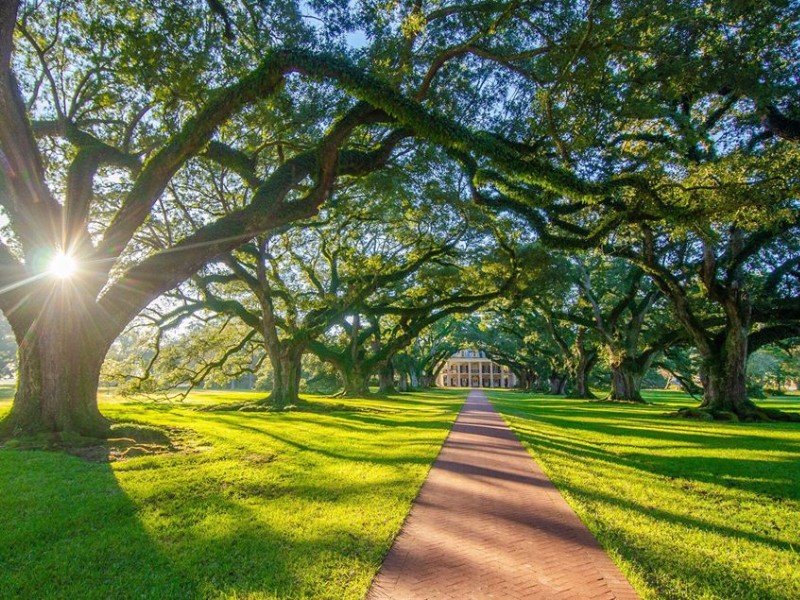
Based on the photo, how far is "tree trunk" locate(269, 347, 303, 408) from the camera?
736 inches

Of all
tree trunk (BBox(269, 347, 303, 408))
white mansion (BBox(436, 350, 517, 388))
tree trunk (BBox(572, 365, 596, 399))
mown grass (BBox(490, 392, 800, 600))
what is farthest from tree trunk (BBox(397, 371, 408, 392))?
white mansion (BBox(436, 350, 517, 388))

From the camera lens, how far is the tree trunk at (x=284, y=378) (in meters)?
18.7

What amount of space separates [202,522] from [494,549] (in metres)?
2.77

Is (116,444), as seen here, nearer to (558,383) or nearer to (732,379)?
(732,379)

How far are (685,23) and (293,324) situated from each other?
59.2 feet

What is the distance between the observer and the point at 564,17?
299 inches

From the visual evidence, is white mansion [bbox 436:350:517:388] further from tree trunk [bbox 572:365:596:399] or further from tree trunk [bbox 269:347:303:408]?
tree trunk [bbox 269:347:303:408]

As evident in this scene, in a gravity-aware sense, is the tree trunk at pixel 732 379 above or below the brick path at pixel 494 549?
above

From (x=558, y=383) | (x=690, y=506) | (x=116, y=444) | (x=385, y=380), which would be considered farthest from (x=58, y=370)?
(x=558, y=383)

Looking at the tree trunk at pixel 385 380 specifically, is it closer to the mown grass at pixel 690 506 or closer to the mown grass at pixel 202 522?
the mown grass at pixel 690 506

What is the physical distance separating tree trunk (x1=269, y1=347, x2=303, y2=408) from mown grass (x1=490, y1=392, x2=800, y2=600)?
11.7 meters

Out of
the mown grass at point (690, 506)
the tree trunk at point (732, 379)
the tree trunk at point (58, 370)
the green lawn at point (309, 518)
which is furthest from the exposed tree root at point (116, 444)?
the tree trunk at point (732, 379)

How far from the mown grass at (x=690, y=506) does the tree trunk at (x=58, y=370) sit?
8655 mm

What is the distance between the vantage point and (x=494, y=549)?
3.80m
